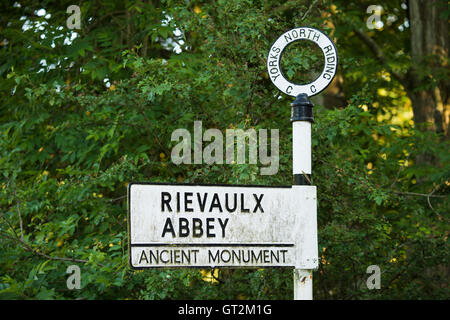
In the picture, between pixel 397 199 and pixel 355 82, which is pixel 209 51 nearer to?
pixel 397 199

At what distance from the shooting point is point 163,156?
7184 millimetres

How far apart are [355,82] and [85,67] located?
5.96 metres

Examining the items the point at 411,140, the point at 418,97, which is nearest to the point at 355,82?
the point at 418,97

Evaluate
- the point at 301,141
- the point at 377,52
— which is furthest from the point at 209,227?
the point at 377,52

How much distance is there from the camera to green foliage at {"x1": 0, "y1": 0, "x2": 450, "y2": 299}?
5844mm

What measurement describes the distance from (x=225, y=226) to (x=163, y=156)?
15.6 ft

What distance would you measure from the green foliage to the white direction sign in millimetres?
2424

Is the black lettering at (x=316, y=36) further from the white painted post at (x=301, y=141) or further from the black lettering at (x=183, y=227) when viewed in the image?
the black lettering at (x=183, y=227)

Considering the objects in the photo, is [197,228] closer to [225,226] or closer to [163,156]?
[225,226]

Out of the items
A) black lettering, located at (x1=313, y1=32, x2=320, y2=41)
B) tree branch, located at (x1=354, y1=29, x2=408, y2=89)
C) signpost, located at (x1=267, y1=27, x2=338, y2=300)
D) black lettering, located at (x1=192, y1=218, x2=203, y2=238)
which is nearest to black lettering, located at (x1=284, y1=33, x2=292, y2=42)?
signpost, located at (x1=267, y1=27, x2=338, y2=300)

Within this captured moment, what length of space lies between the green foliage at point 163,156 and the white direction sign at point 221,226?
242 centimetres

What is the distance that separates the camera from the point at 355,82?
37.7 ft

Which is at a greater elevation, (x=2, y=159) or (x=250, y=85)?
(x=250, y=85)

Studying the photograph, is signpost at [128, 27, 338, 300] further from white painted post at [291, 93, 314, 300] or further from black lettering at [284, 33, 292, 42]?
black lettering at [284, 33, 292, 42]
